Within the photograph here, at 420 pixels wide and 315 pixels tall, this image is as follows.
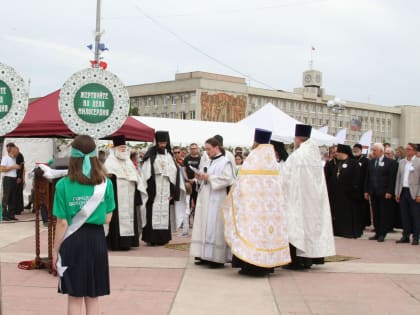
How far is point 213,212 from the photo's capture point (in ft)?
30.0

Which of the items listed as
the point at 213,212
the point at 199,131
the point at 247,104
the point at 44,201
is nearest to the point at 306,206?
the point at 213,212

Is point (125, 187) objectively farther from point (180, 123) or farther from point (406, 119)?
point (406, 119)

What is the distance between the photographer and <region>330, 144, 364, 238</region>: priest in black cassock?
44.8ft

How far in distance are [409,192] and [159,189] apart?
4800 millimetres

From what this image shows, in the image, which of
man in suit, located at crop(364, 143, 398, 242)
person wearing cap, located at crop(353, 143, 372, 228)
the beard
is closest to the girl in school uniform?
the beard

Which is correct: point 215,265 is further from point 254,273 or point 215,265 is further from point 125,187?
point 125,187

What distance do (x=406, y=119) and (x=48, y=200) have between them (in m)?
121

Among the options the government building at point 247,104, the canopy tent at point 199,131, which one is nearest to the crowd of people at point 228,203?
the canopy tent at point 199,131

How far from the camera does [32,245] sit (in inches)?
436

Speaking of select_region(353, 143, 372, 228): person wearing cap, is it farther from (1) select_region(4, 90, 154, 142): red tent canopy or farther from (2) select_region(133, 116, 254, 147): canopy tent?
(2) select_region(133, 116, 254, 147): canopy tent

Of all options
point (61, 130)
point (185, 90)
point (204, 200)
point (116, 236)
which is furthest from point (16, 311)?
point (185, 90)

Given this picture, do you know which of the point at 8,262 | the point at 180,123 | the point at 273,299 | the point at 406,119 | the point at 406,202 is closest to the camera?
the point at 273,299

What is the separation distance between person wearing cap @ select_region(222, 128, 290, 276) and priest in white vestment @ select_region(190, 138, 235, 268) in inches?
16.6

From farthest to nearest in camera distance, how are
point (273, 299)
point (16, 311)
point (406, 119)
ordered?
point (406, 119) → point (273, 299) → point (16, 311)
